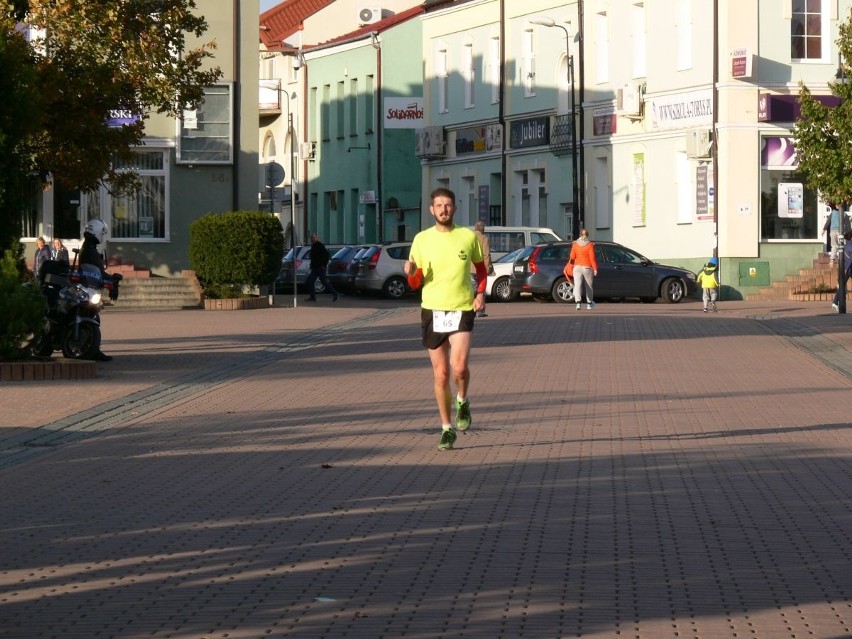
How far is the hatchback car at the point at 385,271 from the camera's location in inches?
1843

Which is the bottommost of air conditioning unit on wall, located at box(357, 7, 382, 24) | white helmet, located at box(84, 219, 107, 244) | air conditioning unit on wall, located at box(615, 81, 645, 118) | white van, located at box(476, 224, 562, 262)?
white helmet, located at box(84, 219, 107, 244)

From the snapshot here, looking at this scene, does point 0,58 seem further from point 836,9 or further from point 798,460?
point 836,9

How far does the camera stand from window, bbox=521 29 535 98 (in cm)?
5559

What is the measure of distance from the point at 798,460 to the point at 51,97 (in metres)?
13.0

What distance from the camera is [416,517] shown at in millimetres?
9250

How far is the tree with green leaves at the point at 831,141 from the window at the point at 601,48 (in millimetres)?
23919

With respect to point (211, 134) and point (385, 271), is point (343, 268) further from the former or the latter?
point (211, 134)

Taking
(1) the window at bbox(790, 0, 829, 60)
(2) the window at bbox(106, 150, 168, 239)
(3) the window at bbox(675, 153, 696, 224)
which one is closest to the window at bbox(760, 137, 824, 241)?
(3) the window at bbox(675, 153, 696, 224)

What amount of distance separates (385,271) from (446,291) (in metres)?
34.2

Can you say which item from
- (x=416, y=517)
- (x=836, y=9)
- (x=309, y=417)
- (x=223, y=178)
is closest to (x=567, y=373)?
(x=309, y=417)

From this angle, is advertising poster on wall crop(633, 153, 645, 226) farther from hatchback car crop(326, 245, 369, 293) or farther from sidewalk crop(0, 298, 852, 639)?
sidewalk crop(0, 298, 852, 639)

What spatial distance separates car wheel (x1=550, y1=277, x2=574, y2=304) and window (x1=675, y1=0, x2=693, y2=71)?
8852 millimetres

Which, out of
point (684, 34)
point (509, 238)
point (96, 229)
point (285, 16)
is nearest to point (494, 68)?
point (684, 34)

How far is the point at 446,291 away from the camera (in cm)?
1269
